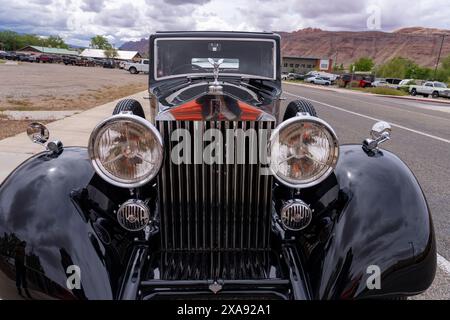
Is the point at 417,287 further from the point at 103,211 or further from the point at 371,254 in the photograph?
the point at 103,211

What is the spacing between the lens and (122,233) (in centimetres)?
233

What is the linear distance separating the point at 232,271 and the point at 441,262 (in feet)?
7.51

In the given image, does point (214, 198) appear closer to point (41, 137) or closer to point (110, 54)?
point (41, 137)

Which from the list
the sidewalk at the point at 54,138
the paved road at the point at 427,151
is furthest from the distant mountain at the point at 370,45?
the sidewalk at the point at 54,138

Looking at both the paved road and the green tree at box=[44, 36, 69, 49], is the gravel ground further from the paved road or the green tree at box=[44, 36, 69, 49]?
the green tree at box=[44, 36, 69, 49]

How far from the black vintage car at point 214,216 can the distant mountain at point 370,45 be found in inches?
5210

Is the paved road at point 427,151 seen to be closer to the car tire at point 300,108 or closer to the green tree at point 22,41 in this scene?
the car tire at point 300,108

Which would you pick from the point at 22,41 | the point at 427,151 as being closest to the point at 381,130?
the point at 427,151

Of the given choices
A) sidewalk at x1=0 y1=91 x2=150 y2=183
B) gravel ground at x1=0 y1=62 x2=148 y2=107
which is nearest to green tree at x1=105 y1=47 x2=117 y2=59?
gravel ground at x1=0 y1=62 x2=148 y2=107

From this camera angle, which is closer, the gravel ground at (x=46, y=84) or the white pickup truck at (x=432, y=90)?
the gravel ground at (x=46, y=84)

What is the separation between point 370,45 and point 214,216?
164415mm

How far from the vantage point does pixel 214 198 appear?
7.50 ft

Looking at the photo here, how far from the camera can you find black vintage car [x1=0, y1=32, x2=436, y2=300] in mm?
2002

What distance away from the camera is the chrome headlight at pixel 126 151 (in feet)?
6.66
